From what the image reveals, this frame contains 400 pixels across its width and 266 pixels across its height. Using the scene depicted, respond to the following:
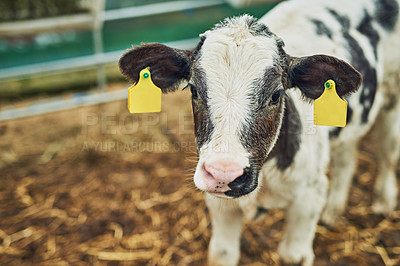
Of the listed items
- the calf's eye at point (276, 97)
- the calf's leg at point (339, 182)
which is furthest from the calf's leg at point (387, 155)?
the calf's eye at point (276, 97)

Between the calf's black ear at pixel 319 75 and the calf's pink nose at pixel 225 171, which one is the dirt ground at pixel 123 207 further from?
the calf's pink nose at pixel 225 171

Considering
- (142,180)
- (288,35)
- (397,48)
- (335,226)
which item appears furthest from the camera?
(142,180)

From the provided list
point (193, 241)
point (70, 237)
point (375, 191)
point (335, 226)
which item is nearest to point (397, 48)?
point (375, 191)

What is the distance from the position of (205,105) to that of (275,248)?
6.06 feet

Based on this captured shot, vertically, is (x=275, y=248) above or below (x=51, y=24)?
below

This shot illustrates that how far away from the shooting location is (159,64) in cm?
240

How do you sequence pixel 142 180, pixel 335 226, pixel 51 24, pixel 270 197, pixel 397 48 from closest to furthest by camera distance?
pixel 270 197 → pixel 397 48 → pixel 335 226 → pixel 142 180 → pixel 51 24

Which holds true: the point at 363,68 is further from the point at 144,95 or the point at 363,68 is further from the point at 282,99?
the point at 144,95

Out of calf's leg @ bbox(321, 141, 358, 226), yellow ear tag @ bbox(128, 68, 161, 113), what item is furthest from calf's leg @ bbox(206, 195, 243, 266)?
calf's leg @ bbox(321, 141, 358, 226)

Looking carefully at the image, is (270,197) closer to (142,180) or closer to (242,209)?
(242,209)

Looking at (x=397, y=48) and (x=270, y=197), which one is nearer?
(x=270, y=197)

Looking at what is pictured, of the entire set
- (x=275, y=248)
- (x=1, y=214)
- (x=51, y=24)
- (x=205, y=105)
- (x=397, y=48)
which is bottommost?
(x=275, y=248)

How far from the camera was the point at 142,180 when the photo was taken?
429 centimetres

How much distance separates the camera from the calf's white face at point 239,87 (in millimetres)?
1933
